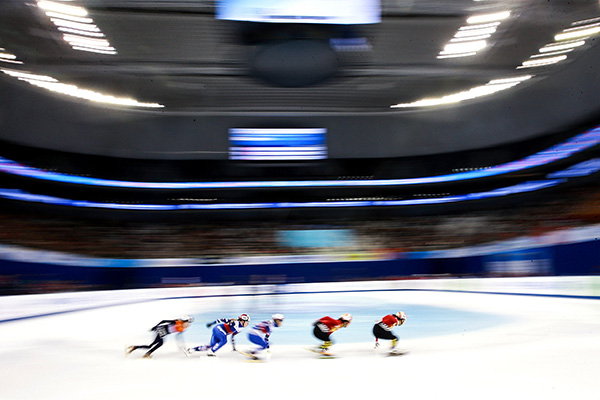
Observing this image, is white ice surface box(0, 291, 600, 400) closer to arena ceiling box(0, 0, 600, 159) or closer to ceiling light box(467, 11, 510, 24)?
arena ceiling box(0, 0, 600, 159)

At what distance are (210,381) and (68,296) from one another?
4.91 metres

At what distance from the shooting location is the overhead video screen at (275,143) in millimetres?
5375

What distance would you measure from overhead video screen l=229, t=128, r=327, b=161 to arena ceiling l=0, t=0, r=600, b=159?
16 cm

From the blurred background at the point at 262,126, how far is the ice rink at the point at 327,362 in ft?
6.79

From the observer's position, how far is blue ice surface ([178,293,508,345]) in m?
3.80

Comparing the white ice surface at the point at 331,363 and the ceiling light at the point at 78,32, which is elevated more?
the ceiling light at the point at 78,32

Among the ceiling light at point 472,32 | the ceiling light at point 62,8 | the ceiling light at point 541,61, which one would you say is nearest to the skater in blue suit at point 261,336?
the ceiling light at point 62,8

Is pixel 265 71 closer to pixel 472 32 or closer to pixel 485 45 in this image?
pixel 472 32

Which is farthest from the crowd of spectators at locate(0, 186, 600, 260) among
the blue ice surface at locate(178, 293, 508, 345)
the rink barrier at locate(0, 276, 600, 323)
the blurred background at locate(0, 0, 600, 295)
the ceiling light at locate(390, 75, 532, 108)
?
the ceiling light at locate(390, 75, 532, 108)

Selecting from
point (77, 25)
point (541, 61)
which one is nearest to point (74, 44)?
point (77, 25)

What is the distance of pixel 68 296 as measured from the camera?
19.7ft

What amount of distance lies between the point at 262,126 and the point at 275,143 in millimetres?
Result: 312

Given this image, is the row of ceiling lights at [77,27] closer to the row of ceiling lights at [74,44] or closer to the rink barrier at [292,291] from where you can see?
the row of ceiling lights at [74,44]

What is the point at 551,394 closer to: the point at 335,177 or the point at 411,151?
the point at 335,177
